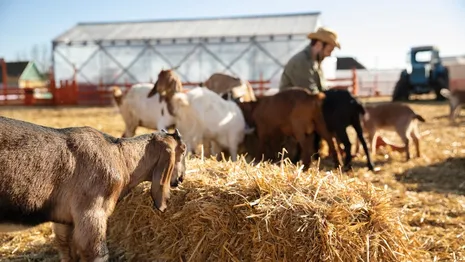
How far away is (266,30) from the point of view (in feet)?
95.0

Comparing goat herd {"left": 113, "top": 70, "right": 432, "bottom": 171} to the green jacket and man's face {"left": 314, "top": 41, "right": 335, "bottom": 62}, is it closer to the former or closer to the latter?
the green jacket

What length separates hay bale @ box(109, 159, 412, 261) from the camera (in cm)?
353

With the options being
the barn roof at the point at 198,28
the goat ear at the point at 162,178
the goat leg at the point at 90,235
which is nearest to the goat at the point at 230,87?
the goat ear at the point at 162,178

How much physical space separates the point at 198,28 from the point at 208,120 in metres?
24.3

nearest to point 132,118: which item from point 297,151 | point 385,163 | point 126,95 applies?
point 126,95

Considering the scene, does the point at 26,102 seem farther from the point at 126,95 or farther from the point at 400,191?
the point at 400,191

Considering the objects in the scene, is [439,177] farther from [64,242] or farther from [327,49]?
[64,242]

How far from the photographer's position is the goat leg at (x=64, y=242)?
11.9 feet

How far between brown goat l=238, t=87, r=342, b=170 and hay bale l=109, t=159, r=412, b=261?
3.01 meters

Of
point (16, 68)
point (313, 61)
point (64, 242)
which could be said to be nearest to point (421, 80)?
point (313, 61)

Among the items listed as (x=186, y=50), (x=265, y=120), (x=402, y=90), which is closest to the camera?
(x=265, y=120)

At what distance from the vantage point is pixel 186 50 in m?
28.9

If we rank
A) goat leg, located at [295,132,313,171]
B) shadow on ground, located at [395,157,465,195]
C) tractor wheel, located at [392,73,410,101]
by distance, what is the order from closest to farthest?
shadow on ground, located at [395,157,465,195] → goat leg, located at [295,132,313,171] → tractor wheel, located at [392,73,410,101]

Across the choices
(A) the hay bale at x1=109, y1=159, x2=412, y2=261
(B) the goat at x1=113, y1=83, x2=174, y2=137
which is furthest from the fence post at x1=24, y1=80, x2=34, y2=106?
(A) the hay bale at x1=109, y1=159, x2=412, y2=261
